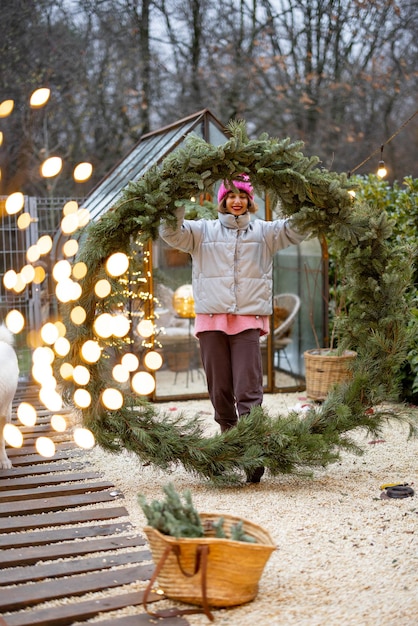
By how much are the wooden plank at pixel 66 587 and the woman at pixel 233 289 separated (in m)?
1.60

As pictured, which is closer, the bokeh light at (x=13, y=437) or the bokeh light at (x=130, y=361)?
the bokeh light at (x=13, y=437)

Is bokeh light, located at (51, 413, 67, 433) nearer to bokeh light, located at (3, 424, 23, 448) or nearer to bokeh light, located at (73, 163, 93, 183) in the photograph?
bokeh light, located at (3, 424, 23, 448)

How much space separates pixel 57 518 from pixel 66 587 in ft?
3.29

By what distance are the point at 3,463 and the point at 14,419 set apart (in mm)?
1837

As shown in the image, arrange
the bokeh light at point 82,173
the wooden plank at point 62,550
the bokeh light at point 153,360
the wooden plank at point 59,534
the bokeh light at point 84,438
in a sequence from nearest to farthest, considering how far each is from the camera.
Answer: the wooden plank at point 62,550 < the wooden plank at point 59,534 < the bokeh light at point 84,438 < the bokeh light at point 82,173 < the bokeh light at point 153,360

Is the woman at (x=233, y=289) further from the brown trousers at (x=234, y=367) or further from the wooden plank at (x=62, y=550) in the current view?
the wooden plank at (x=62, y=550)

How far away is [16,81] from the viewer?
1572 cm

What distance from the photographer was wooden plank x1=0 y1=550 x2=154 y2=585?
135 inches

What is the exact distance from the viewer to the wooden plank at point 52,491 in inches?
185

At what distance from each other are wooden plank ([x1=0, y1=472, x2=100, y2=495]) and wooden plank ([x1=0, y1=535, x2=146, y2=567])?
1080 mm

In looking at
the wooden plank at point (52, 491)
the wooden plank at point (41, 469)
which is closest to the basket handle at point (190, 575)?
the wooden plank at point (52, 491)

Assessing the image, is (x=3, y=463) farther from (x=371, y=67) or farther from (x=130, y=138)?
(x=371, y=67)

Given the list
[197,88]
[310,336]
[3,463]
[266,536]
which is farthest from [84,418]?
[197,88]

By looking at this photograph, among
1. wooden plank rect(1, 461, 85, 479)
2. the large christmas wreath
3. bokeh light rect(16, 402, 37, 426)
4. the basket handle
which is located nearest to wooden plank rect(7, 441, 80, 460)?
wooden plank rect(1, 461, 85, 479)
